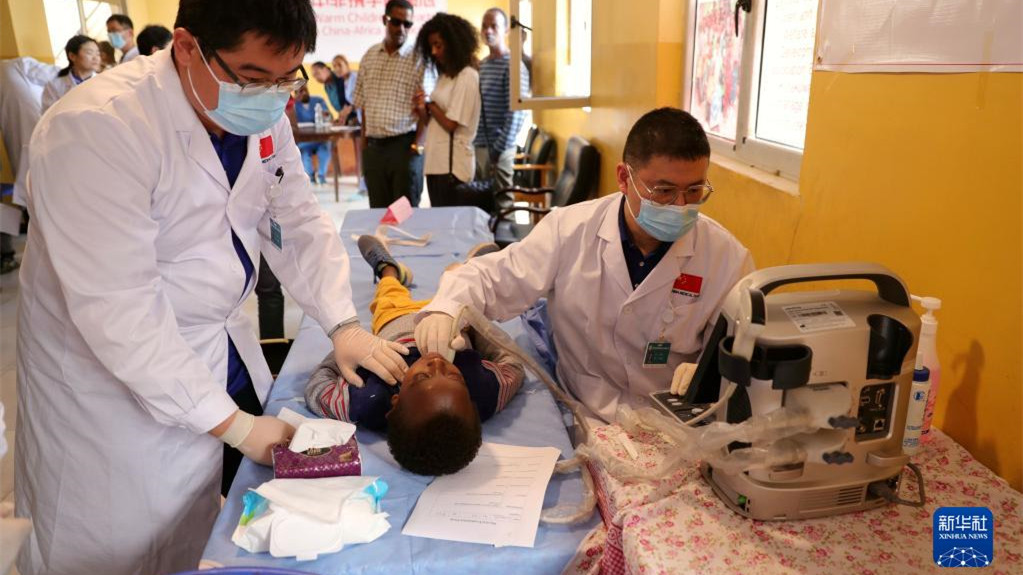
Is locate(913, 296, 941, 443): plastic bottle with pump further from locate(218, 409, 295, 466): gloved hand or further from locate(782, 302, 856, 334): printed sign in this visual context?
locate(218, 409, 295, 466): gloved hand

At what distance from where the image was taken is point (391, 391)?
5.56 ft

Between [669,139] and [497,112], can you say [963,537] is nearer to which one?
[669,139]

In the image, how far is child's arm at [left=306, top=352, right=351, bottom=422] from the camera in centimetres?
168

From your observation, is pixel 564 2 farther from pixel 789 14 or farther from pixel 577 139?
pixel 789 14

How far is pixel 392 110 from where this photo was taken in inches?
168

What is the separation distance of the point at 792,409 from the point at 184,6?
1.25 meters

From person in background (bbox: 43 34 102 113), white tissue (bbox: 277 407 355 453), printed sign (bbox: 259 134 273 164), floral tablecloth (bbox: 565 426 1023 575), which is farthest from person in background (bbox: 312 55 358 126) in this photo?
floral tablecloth (bbox: 565 426 1023 575)

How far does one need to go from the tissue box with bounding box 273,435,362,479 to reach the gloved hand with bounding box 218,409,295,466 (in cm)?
3

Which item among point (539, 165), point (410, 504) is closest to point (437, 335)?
point (410, 504)

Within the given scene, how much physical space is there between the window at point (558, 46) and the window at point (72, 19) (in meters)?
4.15

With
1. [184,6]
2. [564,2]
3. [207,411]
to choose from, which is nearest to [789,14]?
[184,6]

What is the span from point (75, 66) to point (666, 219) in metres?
5.15

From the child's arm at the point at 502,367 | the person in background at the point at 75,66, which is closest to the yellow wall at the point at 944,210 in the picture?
the child's arm at the point at 502,367

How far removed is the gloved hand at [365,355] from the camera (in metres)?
1.66
